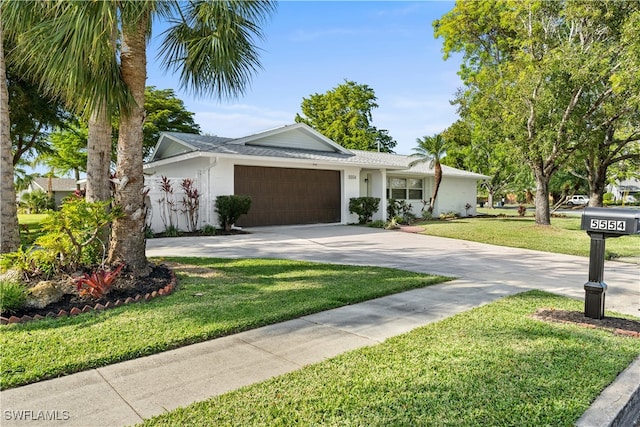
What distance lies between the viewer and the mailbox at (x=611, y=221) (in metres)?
4.07

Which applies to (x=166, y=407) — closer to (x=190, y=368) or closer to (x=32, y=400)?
(x=190, y=368)

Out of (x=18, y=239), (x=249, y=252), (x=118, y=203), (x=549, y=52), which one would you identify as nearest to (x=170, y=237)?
(x=249, y=252)

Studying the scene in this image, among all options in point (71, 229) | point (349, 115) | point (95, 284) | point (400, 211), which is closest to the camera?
point (95, 284)

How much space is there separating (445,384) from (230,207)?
1169 cm

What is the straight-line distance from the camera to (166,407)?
274cm

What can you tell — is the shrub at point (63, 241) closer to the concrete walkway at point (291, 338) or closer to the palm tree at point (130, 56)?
the palm tree at point (130, 56)

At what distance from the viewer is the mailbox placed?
160 inches

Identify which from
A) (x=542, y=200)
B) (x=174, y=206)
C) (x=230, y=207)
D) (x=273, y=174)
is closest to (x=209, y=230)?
(x=230, y=207)

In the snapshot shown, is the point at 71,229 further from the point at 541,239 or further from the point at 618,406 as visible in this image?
the point at 541,239

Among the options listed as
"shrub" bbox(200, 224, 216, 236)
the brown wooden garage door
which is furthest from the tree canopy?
"shrub" bbox(200, 224, 216, 236)

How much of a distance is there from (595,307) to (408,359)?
274 centimetres

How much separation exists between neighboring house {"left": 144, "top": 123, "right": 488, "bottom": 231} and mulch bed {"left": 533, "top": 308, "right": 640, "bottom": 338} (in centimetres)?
1126

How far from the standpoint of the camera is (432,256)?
32.2 ft

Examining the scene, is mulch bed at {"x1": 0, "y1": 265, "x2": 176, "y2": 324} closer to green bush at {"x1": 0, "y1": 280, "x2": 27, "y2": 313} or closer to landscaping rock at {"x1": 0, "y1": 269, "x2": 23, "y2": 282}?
green bush at {"x1": 0, "y1": 280, "x2": 27, "y2": 313}
